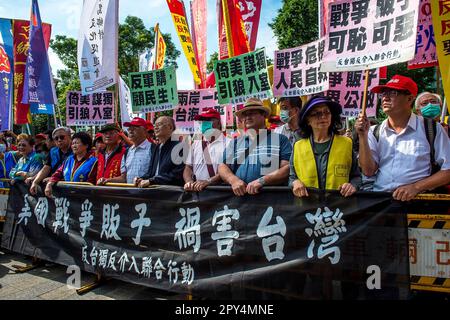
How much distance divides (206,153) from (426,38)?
11.4 feet

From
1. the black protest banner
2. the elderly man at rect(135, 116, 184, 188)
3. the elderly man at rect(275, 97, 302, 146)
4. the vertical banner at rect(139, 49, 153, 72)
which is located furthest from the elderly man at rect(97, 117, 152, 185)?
the vertical banner at rect(139, 49, 153, 72)

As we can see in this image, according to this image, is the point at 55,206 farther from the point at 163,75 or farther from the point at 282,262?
the point at 282,262

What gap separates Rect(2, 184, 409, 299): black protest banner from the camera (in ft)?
8.05

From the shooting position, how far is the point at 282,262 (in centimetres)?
273

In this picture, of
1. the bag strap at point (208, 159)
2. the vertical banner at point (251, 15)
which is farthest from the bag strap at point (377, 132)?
the vertical banner at point (251, 15)

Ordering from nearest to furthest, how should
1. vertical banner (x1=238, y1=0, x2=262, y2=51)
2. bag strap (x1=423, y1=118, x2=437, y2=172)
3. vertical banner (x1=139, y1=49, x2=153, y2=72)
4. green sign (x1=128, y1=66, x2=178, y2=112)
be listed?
bag strap (x1=423, y1=118, x2=437, y2=172), green sign (x1=128, y1=66, x2=178, y2=112), vertical banner (x1=238, y1=0, x2=262, y2=51), vertical banner (x1=139, y1=49, x2=153, y2=72)

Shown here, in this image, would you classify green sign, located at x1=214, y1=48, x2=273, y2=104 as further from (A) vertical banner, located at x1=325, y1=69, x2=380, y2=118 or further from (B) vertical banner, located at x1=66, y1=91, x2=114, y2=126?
(B) vertical banner, located at x1=66, y1=91, x2=114, y2=126

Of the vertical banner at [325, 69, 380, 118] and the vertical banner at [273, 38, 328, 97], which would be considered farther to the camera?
the vertical banner at [325, 69, 380, 118]

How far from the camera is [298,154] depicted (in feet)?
9.38

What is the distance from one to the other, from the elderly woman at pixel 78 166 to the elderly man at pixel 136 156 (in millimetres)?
424

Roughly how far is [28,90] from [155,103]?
118 inches

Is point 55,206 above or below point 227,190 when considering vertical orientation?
below

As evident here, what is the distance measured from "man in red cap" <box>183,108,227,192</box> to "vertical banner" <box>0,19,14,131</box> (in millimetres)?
5136
